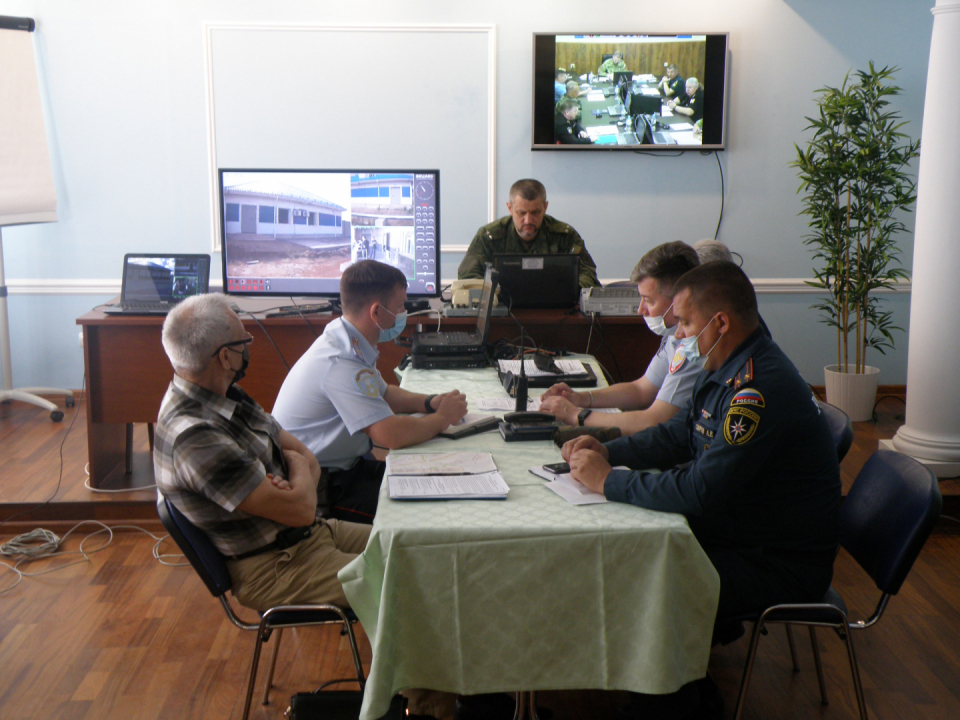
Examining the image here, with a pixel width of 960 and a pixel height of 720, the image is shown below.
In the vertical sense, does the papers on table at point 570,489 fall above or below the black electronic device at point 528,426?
below

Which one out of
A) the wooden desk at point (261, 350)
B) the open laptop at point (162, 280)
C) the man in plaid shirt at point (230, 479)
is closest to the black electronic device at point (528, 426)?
the man in plaid shirt at point (230, 479)

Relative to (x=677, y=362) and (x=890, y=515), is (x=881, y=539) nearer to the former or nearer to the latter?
(x=890, y=515)

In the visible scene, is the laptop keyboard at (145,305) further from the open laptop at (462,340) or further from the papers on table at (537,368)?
the papers on table at (537,368)

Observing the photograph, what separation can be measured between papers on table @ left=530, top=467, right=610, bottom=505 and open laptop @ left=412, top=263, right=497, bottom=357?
113 centimetres

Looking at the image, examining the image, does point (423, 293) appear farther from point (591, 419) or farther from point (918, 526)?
point (918, 526)

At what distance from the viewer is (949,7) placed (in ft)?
11.1

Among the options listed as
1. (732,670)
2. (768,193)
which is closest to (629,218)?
(768,193)

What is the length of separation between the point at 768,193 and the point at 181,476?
165 inches

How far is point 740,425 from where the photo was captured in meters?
1.71

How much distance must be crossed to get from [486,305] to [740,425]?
1486 mm

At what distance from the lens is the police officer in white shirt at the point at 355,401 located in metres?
2.23

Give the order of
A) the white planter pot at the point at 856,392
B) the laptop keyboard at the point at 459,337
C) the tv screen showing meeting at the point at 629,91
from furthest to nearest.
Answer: the tv screen showing meeting at the point at 629,91, the white planter pot at the point at 856,392, the laptop keyboard at the point at 459,337

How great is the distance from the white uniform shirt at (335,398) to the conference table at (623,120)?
9.45 feet

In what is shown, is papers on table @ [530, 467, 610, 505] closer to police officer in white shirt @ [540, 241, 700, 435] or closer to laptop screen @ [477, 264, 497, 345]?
police officer in white shirt @ [540, 241, 700, 435]
